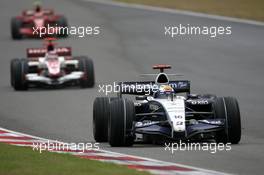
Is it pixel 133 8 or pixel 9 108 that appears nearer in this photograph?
pixel 9 108

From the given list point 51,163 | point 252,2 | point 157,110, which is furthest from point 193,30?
point 51,163

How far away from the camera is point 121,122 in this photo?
1738 cm

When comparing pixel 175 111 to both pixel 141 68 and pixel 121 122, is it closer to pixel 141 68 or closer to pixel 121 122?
pixel 121 122

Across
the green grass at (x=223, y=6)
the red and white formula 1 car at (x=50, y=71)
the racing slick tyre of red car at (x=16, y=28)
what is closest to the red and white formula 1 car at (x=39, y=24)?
the racing slick tyre of red car at (x=16, y=28)

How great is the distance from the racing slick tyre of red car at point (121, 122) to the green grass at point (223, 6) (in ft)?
84.2

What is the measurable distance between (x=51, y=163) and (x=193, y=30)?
25.6 m

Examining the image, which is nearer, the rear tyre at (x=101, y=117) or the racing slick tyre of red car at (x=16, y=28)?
the rear tyre at (x=101, y=117)

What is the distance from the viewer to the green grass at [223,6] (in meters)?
44.2

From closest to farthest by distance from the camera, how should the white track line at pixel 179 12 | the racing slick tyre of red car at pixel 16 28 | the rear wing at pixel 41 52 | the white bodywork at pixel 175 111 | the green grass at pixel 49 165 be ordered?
the green grass at pixel 49 165
the white bodywork at pixel 175 111
the rear wing at pixel 41 52
the racing slick tyre of red car at pixel 16 28
the white track line at pixel 179 12

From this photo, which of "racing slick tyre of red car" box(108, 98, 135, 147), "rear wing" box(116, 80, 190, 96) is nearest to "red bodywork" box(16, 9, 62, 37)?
"rear wing" box(116, 80, 190, 96)

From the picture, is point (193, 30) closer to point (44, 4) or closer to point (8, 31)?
point (8, 31)

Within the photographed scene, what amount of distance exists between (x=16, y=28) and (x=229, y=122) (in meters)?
24.1

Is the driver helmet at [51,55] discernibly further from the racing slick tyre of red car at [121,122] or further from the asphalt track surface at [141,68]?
the racing slick tyre of red car at [121,122]

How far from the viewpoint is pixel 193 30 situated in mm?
40438
